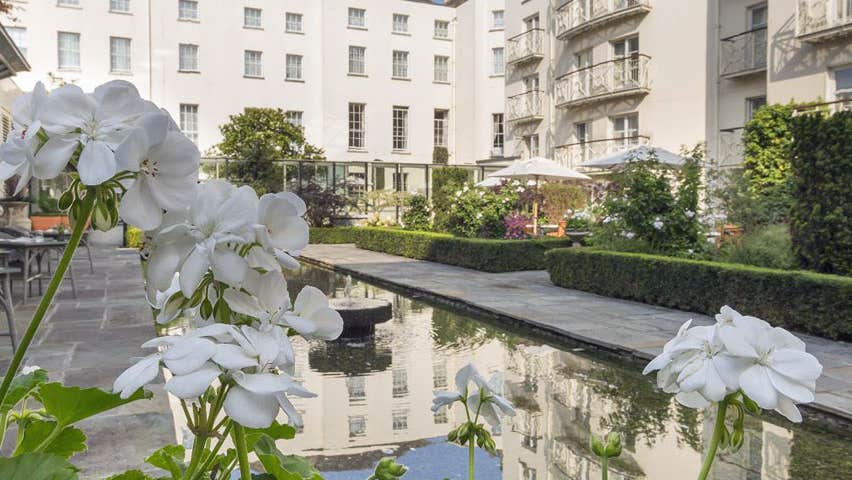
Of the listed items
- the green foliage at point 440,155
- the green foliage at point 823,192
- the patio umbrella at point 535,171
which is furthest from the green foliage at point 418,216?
the green foliage at point 440,155

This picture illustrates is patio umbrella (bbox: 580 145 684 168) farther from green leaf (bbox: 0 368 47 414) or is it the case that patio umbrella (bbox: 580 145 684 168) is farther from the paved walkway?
green leaf (bbox: 0 368 47 414)

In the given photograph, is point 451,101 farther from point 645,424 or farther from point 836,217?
point 645,424

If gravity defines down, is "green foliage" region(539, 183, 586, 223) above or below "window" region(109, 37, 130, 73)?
below

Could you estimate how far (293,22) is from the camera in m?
31.5

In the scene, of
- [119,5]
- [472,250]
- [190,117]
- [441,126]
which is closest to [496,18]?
[441,126]

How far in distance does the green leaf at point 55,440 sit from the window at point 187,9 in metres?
31.3

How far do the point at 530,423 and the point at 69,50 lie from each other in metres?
28.8

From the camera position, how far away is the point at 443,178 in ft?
84.0

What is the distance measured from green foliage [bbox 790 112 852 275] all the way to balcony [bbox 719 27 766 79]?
10.3 metres

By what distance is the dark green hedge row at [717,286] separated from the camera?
630 centimetres

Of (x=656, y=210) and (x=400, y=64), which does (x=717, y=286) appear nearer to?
(x=656, y=210)

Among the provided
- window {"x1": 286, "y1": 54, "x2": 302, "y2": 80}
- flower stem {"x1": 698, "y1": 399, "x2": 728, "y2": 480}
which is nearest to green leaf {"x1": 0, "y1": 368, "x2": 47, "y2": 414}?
flower stem {"x1": 698, "y1": 399, "x2": 728, "y2": 480}

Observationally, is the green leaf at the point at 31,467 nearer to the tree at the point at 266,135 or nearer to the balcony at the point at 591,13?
the balcony at the point at 591,13

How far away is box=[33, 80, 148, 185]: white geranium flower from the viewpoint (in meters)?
0.61
